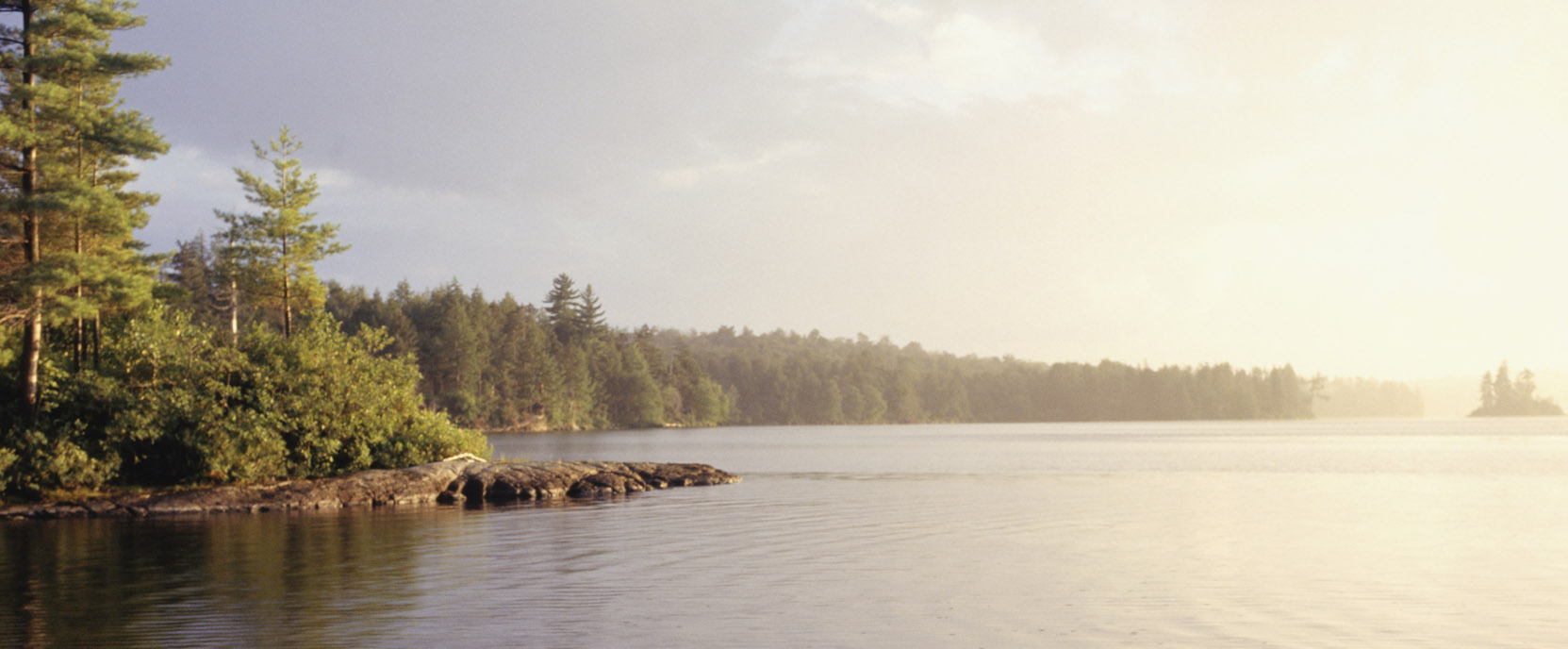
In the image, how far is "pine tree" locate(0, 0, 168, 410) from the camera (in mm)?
32938

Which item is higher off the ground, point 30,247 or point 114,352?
point 30,247

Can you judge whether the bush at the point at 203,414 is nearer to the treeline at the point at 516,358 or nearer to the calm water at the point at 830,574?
the calm water at the point at 830,574

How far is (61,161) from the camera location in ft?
121

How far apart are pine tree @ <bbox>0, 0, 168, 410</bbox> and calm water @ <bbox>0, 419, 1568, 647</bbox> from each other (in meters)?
7.95

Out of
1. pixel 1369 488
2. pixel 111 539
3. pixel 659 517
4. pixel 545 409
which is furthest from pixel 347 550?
pixel 545 409

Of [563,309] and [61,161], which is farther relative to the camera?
[563,309]

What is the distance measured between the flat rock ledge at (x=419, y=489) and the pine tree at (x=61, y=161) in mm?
4704

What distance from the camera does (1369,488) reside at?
42.2m

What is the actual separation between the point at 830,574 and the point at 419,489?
79.2 ft

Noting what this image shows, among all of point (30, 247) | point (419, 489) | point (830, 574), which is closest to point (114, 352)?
point (30, 247)

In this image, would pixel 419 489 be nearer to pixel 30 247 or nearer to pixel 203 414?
pixel 203 414

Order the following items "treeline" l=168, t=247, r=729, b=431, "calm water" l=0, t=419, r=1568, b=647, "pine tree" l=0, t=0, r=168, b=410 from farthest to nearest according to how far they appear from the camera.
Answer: "treeline" l=168, t=247, r=729, b=431 < "pine tree" l=0, t=0, r=168, b=410 < "calm water" l=0, t=419, r=1568, b=647

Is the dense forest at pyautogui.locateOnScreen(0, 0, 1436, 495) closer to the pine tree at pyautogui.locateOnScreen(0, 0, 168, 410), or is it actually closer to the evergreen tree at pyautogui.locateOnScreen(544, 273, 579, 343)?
the pine tree at pyautogui.locateOnScreen(0, 0, 168, 410)

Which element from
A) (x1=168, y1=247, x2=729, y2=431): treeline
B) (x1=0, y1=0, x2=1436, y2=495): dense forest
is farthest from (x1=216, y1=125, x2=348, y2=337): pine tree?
(x1=168, y1=247, x2=729, y2=431): treeline
